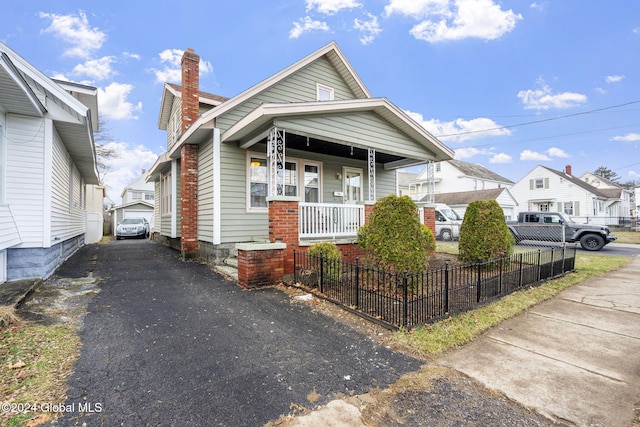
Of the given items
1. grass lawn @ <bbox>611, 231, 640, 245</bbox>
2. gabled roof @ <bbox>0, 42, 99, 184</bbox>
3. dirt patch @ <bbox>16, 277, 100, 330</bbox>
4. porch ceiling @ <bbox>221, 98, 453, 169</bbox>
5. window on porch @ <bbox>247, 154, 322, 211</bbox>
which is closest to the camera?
dirt patch @ <bbox>16, 277, 100, 330</bbox>

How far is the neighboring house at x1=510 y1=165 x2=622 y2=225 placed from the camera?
29.2m

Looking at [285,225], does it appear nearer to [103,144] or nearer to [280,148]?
[280,148]

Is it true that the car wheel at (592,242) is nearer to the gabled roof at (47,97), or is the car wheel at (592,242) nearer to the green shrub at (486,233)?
the green shrub at (486,233)

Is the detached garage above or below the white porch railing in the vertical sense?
above

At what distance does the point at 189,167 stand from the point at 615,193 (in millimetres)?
44471

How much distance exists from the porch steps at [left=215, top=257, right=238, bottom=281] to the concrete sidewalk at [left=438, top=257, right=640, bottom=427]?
5.06m

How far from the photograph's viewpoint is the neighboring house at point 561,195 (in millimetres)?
29234

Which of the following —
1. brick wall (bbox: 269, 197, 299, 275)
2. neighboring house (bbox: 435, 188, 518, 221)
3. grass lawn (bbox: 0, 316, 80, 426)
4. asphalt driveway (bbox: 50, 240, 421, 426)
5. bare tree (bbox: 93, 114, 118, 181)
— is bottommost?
asphalt driveway (bbox: 50, 240, 421, 426)

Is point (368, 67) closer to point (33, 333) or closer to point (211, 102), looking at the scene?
point (211, 102)

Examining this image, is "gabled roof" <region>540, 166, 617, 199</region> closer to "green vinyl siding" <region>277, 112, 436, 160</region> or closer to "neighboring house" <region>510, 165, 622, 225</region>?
"neighboring house" <region>510, 165, 622, 225</region>

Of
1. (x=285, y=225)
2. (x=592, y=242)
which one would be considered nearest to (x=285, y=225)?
(x=285, y=225)

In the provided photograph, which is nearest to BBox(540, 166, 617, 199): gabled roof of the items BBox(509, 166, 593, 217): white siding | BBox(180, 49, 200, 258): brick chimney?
BBox(509, 166, 593, 217): white siding

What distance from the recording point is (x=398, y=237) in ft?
17.7

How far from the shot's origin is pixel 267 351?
10.7 ft
